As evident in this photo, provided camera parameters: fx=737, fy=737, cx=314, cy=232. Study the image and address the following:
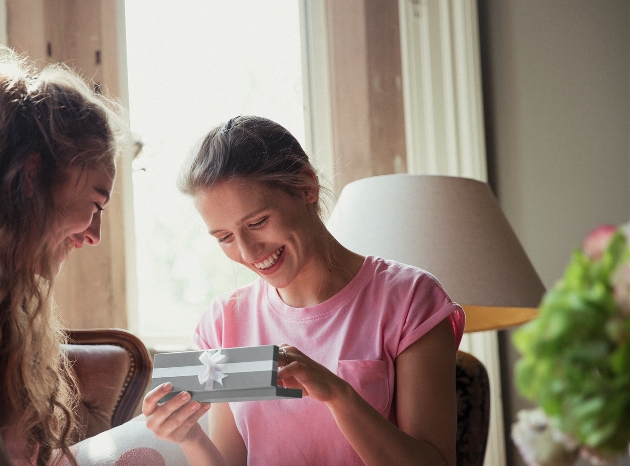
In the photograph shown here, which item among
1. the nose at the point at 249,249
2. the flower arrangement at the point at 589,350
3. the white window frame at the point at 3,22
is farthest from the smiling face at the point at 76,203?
the flower arrangement at the point at 589,350

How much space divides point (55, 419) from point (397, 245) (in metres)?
0.93

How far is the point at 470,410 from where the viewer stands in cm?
188

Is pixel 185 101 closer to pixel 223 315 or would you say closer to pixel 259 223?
pixel 223 315

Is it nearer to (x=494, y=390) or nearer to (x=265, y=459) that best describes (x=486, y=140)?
(x=494, y=390)

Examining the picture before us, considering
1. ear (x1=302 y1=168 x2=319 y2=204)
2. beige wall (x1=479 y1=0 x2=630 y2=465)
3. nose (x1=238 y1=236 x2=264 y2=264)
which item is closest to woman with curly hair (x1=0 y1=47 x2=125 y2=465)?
nose (x1=238 y1=236 x2=264 y2=264)

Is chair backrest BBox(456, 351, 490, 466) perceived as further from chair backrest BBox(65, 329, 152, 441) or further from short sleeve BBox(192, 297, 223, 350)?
chair backrest BBox(65, 329, 152, 441)

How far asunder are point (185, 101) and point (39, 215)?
1443mm

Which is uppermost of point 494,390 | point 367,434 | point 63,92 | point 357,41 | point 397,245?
point 357,41

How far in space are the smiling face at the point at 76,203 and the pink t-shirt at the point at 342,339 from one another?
0.44 metres

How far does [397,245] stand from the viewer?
1923mm

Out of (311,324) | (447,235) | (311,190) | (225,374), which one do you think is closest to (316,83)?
(447,235)

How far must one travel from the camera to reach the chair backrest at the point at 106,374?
67.6 inches

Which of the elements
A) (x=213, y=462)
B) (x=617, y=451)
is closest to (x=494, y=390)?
(x=213, y=462)

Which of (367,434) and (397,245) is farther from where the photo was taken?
(397,245)
